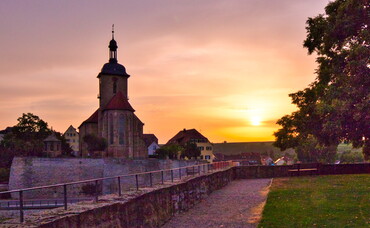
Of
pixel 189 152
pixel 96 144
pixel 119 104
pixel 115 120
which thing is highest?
pixel 119 104

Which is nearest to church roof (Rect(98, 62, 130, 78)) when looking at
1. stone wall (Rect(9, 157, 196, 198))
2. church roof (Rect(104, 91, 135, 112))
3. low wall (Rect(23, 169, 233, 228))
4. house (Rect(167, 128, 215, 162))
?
church roof (Rect(104, 91, 135, 112))

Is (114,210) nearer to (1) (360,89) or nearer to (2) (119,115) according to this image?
(1) (360,89)

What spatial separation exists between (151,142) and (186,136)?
410 inches

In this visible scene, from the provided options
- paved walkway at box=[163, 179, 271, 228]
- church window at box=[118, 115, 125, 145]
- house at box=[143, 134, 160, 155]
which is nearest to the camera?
paved walkway at box=[163, 179, 271, 228]

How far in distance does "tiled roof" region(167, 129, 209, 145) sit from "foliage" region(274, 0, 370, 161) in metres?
78.6

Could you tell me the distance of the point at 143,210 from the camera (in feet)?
38.1

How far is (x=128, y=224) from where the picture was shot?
1034 centimetres

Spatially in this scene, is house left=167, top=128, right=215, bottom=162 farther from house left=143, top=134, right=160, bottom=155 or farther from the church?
the church

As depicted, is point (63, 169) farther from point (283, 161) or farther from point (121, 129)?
point (283, 161)

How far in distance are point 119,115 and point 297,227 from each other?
65.1 meters

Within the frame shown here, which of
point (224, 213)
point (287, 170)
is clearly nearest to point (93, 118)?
point (287, 170)

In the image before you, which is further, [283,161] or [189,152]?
[283,161]

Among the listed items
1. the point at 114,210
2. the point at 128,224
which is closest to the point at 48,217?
the point at 114,210

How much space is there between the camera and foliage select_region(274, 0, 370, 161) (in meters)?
21.3
